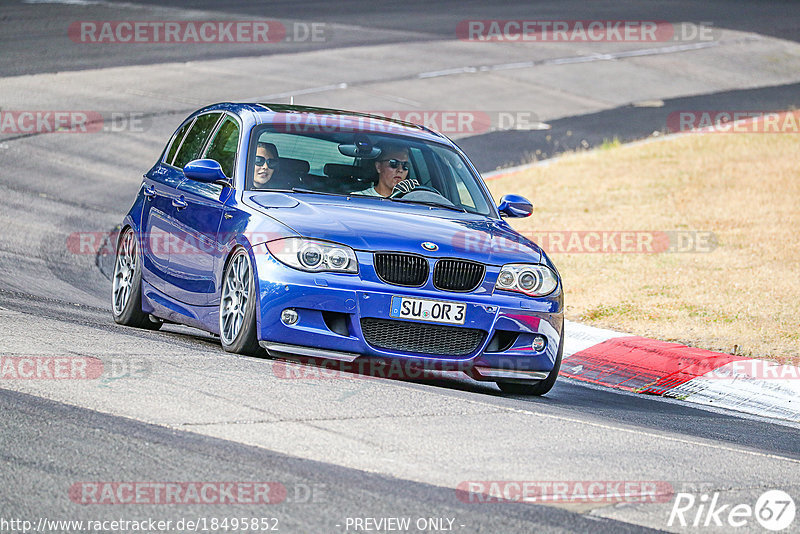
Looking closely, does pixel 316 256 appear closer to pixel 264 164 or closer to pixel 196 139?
pixel 264 164

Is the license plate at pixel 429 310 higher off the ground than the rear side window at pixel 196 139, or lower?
lower

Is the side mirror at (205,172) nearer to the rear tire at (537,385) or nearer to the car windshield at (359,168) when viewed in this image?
the car windshield at (359,168)

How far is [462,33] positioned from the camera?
32.7 metres

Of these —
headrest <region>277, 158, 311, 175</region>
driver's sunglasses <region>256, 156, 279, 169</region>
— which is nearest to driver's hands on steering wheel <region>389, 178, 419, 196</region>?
headrest <region>277, 158, 311, 175</region>

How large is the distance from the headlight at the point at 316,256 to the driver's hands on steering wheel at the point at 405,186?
1378 millimetres

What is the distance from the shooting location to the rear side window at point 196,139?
9.81m

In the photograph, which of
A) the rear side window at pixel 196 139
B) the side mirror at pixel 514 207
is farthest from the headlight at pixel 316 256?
the rear side window at pixel 196 139

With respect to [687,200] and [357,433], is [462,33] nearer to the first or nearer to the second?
[687,200]

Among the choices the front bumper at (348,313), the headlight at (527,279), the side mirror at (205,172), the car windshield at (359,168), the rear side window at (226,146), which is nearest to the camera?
the front bumper at (348,313)

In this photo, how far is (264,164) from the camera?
8867 millimetres

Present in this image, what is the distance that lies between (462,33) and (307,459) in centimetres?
2796

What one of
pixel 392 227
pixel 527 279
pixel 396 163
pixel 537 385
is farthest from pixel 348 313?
pixel 396 163

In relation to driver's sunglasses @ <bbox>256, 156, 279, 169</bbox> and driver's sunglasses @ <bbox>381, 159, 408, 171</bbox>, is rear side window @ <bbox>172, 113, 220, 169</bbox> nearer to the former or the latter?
driver's sunglasses @ <bbox>256, 156, 279, 169</bbox>

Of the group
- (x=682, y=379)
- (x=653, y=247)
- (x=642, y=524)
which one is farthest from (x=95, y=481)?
(x=653, y=247)
